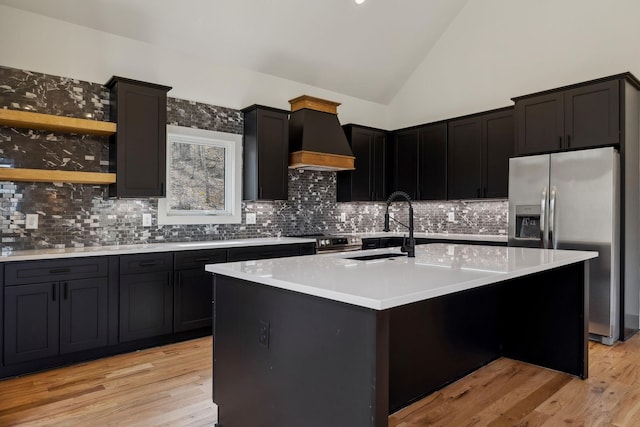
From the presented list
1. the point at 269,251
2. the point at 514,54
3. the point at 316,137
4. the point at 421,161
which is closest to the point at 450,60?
the point at 514,54

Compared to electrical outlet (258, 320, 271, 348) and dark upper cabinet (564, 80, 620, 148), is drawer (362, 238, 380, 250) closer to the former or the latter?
dark upper cabinet (564, 80, 620, 148)

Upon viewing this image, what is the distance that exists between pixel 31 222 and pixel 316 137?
10.0ft

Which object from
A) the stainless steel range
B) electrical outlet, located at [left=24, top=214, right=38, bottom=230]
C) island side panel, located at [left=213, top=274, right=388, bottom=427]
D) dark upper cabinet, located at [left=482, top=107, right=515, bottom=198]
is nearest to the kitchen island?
island side panel, located at [left=213, top=274, right=388, bottom=427]

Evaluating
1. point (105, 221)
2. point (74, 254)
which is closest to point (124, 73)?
point (105, 221)

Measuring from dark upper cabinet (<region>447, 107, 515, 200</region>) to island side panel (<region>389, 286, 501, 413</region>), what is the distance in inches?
86.2

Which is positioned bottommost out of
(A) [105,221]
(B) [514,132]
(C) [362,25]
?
(A) [105,221]

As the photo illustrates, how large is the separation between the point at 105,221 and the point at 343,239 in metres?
2.65

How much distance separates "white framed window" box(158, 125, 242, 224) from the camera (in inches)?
180

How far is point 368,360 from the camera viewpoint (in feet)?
5.03

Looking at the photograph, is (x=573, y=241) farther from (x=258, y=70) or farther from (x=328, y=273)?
(x=258, y=70)

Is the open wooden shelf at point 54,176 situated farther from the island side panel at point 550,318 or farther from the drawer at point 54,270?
the island side panel at point 550,318

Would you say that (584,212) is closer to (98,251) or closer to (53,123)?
(98,251)

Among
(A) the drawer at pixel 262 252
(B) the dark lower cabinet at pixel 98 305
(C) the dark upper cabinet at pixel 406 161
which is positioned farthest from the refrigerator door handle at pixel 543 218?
(B) the dark lower cabinet at pixel 98 305

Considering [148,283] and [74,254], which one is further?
[148,283]
